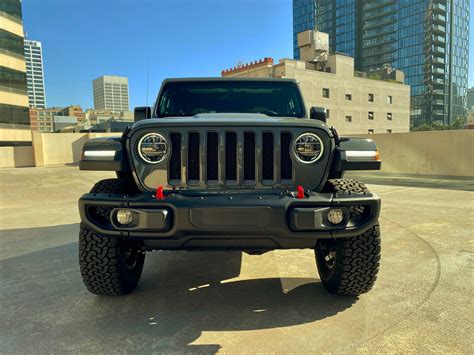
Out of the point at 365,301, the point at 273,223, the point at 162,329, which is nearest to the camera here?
the point at 273,223

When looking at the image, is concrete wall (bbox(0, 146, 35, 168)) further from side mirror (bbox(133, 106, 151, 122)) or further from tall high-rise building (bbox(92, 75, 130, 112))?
side mirror (bbox(133, 106, 151, 122))

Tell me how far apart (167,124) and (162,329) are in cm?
136

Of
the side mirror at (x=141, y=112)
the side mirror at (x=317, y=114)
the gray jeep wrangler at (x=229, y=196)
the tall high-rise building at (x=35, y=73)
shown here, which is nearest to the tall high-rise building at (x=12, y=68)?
the side mirror at (x=141, y=112)

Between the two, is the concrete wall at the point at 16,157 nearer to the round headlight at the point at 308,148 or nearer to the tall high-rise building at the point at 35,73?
the round headlight at the point at 308,148

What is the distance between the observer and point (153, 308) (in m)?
2.58

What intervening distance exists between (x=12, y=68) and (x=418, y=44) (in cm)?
8376

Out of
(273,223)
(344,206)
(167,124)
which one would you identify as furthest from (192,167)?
(344,206)

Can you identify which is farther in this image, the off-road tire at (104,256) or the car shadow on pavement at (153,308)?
the off-road tire at (104,256)

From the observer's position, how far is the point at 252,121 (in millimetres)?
2330

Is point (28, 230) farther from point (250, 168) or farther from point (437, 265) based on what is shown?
point (437, 265)

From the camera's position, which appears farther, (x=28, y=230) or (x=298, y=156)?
(x=28, y=230)

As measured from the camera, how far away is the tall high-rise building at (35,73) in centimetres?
11100

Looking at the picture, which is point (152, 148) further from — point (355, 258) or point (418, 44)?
point (418, 44)

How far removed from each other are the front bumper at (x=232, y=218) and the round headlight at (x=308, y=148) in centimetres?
27
